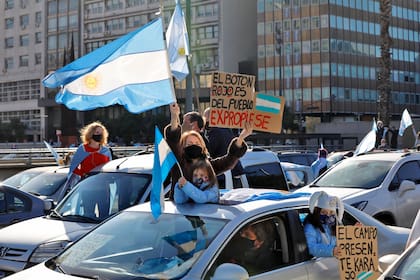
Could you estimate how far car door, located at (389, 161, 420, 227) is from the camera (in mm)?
9724

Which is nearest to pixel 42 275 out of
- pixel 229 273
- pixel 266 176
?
pixel 229 273

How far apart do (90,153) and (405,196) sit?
16.5 ft

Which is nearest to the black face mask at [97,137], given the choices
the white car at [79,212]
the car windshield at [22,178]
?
the white car at [79,212]

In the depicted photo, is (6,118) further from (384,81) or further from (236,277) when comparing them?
(236,277)

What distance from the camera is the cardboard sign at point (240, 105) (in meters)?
6.73

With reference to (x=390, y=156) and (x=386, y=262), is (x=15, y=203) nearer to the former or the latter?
(x=386, y=262)

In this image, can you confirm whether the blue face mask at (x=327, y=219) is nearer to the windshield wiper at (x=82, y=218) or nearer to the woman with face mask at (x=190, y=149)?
the woman with face mask at (x=190, y=149)

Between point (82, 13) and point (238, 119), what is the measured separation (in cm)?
8893

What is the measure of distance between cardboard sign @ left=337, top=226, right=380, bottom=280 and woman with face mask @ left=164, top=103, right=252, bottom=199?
1418 mm

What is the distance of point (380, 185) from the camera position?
384 inches

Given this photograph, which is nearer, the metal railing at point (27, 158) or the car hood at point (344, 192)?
the car hood at point (344, 192)

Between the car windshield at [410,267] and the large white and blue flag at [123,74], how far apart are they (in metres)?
4.15

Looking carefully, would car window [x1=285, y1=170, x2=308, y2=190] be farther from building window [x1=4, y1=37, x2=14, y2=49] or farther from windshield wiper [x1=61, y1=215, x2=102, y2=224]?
building window [x1=4, y1=37, x2=14, y2=49]

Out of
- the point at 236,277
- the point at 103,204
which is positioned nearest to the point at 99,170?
the point at 103,204
